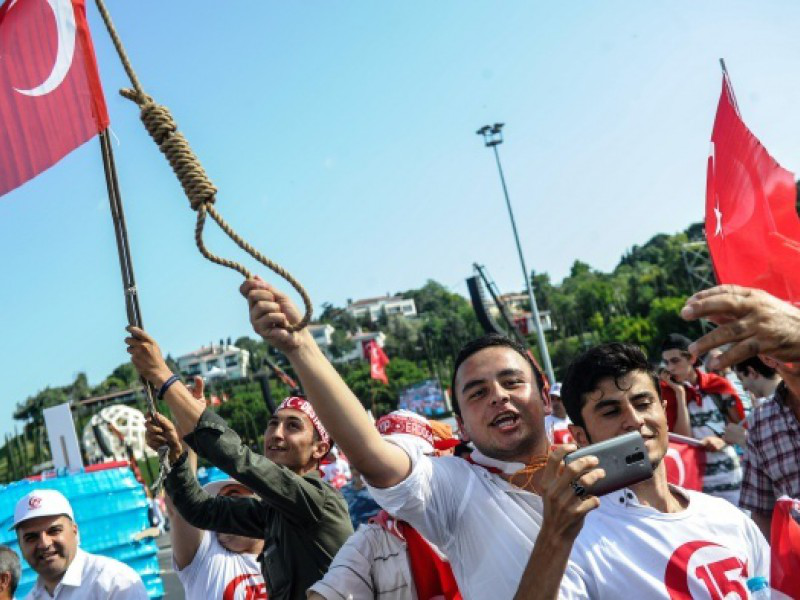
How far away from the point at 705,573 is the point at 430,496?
2.63 ft

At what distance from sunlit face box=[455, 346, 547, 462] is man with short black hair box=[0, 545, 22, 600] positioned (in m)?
2.92

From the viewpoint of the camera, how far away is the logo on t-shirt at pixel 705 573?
2.20 metres

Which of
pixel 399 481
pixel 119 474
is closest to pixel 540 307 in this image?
pixel 119 474

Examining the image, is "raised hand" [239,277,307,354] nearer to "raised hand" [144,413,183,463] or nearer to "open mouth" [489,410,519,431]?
"open mouth" [489,410,519,431]

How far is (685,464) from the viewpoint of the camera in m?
4.53

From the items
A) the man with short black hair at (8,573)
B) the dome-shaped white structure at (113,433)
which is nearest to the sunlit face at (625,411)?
the man with short black hair at (8,573)

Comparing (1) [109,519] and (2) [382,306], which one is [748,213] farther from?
(2) [382,306]

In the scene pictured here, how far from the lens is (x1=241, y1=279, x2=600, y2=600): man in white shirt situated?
201cm

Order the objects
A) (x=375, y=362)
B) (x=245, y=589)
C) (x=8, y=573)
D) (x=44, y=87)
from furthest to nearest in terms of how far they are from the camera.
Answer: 1. (x=375, y=362)
2. (x=8, y=573)
3. (x=245, y=589)
4. (x=44, y=87)

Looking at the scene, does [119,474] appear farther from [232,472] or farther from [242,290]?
[242,290]

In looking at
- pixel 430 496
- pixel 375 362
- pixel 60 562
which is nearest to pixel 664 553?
pixel 430 496

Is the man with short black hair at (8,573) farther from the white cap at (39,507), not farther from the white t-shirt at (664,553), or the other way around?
the white t-shirt at (664,553)

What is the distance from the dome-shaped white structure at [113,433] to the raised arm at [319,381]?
25.2m

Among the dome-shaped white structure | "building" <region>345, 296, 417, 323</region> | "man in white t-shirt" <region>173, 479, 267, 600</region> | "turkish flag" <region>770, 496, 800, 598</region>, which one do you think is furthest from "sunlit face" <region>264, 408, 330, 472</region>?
"building" <region>345, 296, 417, 323</region>
